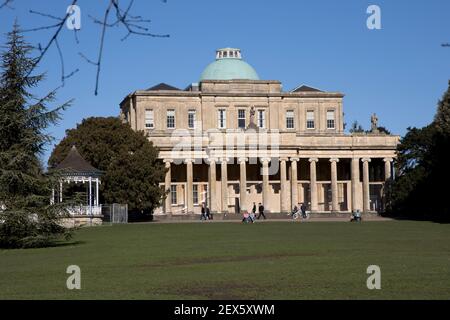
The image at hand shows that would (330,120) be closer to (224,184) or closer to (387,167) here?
(387,167)

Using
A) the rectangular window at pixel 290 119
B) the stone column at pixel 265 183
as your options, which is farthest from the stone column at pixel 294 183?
the rectangular window at pixel 290 119

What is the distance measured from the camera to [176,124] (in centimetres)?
11256

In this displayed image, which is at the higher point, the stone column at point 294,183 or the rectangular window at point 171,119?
the rectangular window at point 171,119

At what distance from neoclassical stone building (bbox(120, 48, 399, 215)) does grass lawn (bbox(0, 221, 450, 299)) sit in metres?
62.5

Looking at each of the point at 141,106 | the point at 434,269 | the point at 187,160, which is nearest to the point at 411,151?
the point at 187,160

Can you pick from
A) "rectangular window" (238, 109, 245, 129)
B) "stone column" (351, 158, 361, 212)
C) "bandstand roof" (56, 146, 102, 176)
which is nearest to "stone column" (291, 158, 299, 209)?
"stone column" (351, 158, 361, 212)

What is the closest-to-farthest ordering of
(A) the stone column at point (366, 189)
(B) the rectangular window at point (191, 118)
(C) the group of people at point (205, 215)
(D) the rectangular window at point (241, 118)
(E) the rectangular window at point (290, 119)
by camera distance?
1. (C) the group of people at point (205, 215)
2. (A) the stone column at point (366, 189)
3. (B) the rectangular window at point (191, 118)
4. (D) the rectangular window at point (241, 118)
5. (E) the rectangular window at point (290, 119)

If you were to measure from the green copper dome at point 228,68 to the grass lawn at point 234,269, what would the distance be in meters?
75.6

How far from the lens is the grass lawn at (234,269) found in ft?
67.5

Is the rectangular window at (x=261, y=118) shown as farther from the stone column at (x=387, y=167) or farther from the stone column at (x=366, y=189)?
the stone column at (x=387, y=167)

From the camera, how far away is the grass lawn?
20.6 m

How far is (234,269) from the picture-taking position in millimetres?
26641

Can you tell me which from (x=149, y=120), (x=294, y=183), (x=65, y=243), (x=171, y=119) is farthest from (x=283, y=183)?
(x=65, y=243)

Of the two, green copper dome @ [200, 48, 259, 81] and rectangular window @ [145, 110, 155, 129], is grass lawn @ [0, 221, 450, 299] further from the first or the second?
green copper dome @ [200, 48, 259, 81]
